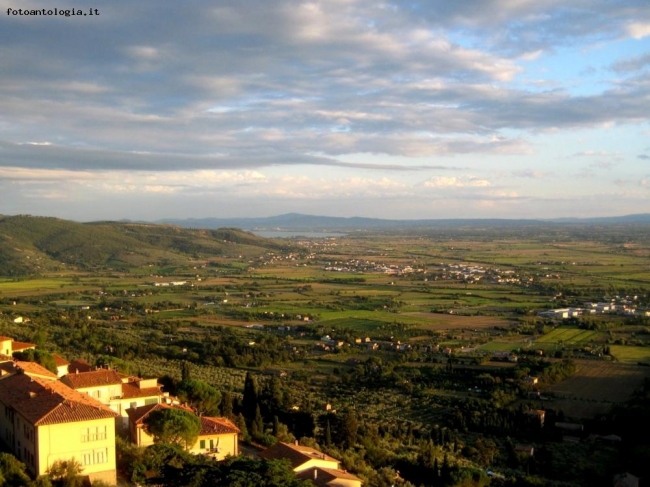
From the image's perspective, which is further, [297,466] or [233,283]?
[233,283]

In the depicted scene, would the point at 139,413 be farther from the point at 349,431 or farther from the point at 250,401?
the point at 250,401

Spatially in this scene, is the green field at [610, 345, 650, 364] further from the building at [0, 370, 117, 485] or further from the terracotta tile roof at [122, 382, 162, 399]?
the building at [0, 370, 117, 485]

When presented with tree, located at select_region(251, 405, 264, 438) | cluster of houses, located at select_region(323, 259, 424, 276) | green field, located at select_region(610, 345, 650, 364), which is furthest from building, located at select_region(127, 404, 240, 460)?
cluster of houses, located at select_region(323, 259, 424, 276)

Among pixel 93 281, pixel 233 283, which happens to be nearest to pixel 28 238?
pixel 93 281

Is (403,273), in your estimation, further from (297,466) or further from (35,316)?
(297,466)

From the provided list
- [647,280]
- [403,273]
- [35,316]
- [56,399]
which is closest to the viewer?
[56,399]

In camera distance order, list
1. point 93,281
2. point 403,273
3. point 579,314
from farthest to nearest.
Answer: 1. point 403,273
2. point 93,281
3. point 579,314

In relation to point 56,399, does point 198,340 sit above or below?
below
